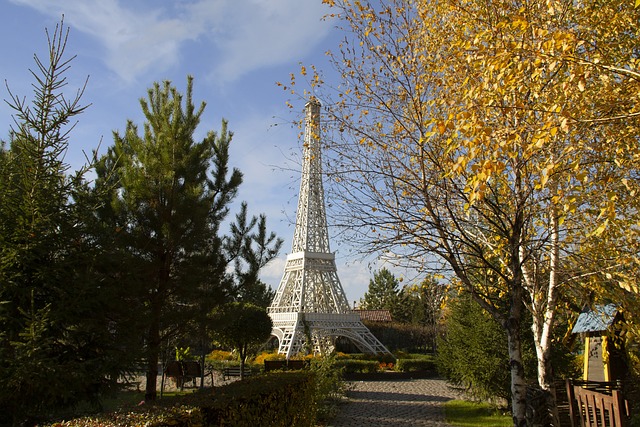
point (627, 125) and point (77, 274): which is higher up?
point (627, 125)

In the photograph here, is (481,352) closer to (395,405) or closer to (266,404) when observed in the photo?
(395,405)

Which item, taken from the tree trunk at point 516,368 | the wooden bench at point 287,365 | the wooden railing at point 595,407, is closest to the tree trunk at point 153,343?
the tree trunk at point 516,368

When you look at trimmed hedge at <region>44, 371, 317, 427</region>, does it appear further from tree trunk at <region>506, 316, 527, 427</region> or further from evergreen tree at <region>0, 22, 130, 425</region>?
tree trunk at <region>506, 316, 527, 427</region>

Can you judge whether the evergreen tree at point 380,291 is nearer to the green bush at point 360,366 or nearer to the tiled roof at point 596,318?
the green bush at point 360,366

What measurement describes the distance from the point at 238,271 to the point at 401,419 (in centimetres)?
595

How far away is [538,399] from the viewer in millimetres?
7914

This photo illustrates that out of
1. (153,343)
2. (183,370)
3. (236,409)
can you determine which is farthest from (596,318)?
(183,370)

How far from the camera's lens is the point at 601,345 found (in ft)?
35.5

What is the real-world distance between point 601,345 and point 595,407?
226 inches

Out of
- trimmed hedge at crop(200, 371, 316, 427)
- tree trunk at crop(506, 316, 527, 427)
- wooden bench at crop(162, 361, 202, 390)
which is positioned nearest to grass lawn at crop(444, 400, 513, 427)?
trimmed hedge at crop(200, 371, 316, 427)

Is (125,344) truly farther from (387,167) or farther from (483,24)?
(483,24)

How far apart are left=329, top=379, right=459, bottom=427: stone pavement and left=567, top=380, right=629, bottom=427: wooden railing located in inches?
224

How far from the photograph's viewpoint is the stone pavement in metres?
12.3

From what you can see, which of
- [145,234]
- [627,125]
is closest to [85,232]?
[145,234]
